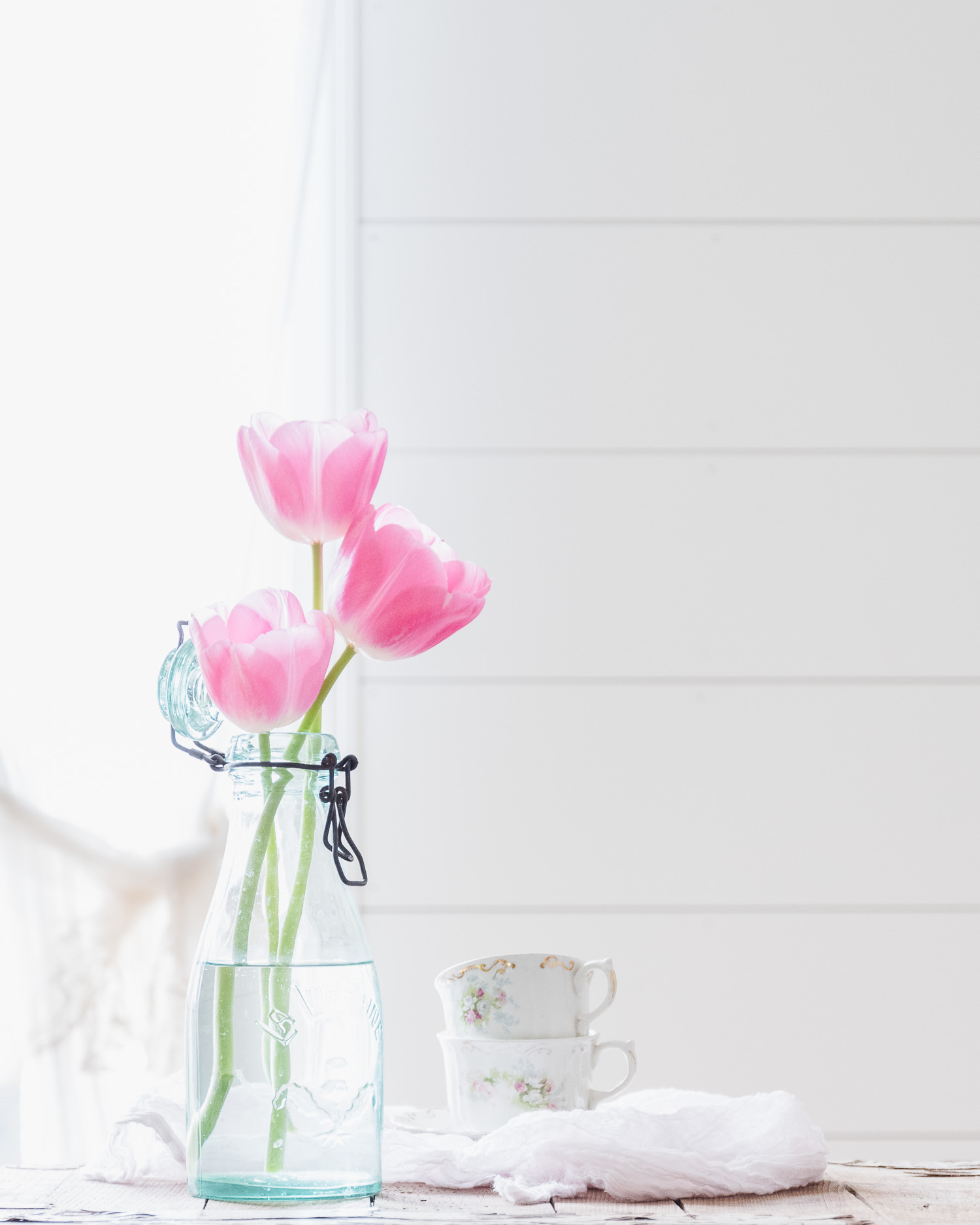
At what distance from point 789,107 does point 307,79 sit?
0.49 meters

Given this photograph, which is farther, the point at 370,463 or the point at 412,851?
the point at 412,851

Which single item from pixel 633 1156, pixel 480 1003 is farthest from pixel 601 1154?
pixel 480 1003

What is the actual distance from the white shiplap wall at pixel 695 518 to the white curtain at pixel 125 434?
0.43 ft

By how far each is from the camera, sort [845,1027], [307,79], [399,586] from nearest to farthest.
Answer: [399,586] < [845,1027] < [307,79]

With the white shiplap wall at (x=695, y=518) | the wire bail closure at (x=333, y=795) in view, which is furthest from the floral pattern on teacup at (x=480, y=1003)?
the white shiplap wall at (x=695, y=518)

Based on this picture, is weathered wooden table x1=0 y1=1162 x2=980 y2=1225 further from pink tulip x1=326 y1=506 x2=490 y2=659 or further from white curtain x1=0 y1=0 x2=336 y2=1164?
white curtain x1=0 y1=0 x2=336 y2=1164

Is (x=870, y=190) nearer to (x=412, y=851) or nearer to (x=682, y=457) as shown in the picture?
(x=682, y=457)

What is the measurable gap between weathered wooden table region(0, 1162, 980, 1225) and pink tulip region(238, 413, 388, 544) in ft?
0.87

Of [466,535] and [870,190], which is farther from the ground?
[870,190]

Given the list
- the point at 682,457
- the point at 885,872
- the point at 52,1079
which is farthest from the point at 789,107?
the point at 52,1079

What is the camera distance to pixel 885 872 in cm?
111

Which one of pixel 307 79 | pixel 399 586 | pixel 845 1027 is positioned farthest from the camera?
pixel 307 79

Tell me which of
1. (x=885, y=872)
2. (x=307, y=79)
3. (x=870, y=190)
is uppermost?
(x=307, y=79)

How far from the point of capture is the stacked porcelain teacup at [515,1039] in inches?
23.1
